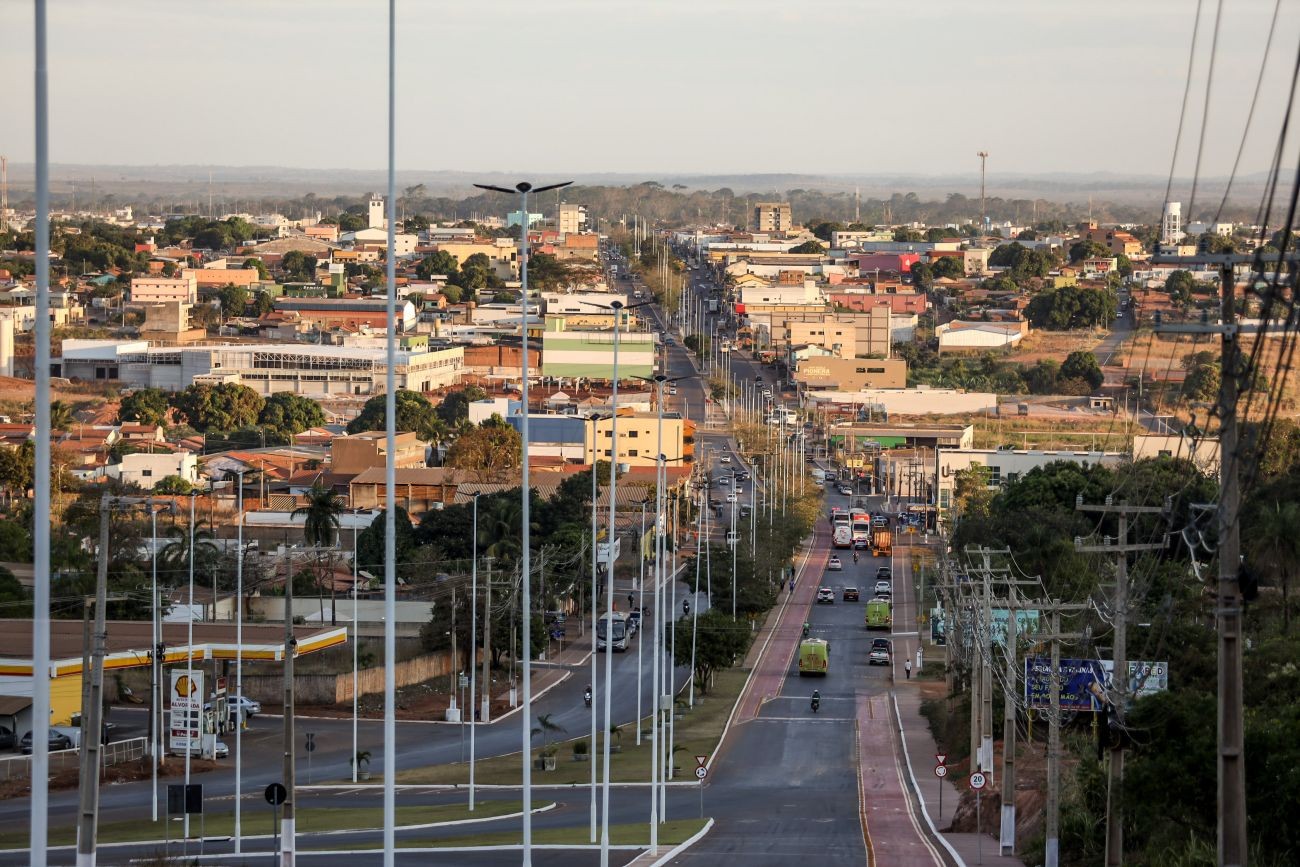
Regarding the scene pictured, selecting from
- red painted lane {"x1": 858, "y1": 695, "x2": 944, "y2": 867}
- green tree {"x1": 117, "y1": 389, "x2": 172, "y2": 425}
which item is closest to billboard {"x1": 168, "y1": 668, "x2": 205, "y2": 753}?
red painted lane {"x1": 858, "y1": 695, "x2": 944, "y2": 867}

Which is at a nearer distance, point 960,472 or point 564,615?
point 564,615

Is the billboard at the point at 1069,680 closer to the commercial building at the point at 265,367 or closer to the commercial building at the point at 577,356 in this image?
the commercial building at the point at 265,367

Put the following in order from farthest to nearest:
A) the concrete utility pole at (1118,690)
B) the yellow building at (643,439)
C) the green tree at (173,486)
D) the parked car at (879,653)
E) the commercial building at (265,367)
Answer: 1. the commercial building at (265,367)
2. the yellow building at (643,439)
3. the green tree at (173,486)
4. the parked car at (879,653)
5. the concrete utility pole at (1118,690)

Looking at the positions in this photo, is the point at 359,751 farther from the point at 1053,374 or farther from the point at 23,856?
the point at 1053,374

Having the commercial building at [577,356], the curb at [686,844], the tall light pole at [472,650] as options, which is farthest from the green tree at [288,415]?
the curb at [686,844]

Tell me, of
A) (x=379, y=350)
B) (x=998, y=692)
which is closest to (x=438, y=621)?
(x=998, y=692)

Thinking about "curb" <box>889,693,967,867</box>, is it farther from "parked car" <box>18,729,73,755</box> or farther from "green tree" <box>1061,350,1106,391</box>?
"green tree" <box>1061,350,1106,391</box>
